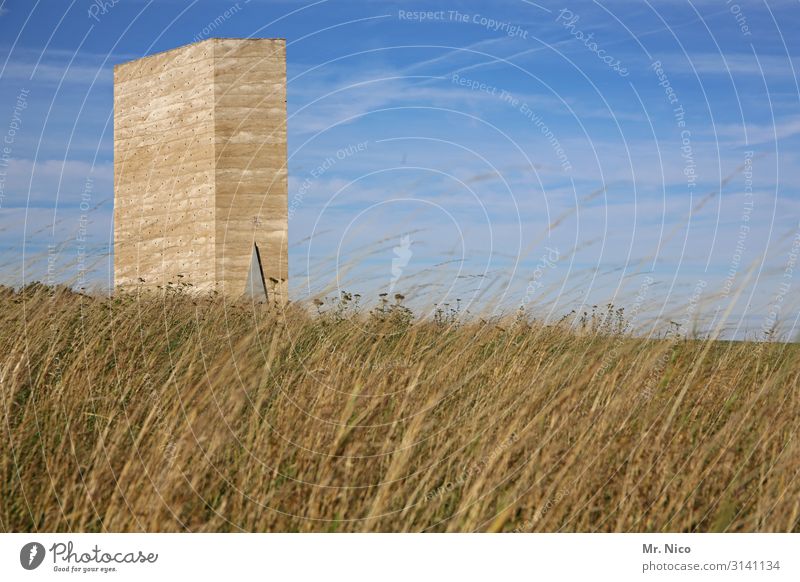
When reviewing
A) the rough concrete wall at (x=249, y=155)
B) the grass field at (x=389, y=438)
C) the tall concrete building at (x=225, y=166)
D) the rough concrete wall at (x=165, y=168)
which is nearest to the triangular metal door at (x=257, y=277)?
the tall concrete building at (x=225, y=166)

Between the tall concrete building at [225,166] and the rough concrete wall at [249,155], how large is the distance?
0.05 ft

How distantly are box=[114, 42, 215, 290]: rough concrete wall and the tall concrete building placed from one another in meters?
0.02

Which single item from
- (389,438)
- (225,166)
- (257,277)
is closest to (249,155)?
(225,166)

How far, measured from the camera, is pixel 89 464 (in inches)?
137

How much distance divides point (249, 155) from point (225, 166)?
15.7 inches

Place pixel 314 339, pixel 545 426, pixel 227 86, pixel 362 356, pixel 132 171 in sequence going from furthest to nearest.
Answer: pixel 132 171
pixel 227 86
pixel 314 339
pixel 362 356
pixel 545 426

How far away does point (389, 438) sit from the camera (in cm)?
371

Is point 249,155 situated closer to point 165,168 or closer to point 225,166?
point 225,166

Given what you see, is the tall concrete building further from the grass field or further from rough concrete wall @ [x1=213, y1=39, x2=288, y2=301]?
the grass field

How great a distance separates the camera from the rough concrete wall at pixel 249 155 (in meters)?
11.7
